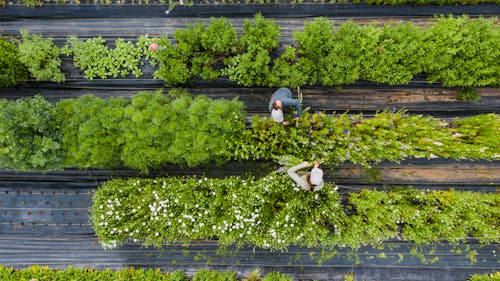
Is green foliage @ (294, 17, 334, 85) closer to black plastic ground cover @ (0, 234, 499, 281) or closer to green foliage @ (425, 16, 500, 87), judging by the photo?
green foliage @ (425, 16, 500, 87)

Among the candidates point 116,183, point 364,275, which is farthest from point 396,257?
point 116,183

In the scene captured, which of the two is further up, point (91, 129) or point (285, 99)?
point (285, 99)

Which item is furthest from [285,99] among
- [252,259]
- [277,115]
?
[252,259]

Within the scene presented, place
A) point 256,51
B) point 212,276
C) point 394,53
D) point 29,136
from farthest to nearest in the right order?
point 212,276, point 256,51, point 394,53, point 29,136

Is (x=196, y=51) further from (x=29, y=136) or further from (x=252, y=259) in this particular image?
(x=252, y=259)

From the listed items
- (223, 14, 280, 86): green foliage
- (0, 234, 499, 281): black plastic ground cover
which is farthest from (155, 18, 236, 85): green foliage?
(0, 234, 499, 281): black plastic ground cover

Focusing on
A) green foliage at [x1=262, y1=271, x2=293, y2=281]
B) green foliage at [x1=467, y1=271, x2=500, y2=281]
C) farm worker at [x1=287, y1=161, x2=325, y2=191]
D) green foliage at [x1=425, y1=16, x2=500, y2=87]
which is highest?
green foliage at [x1=425, y1=16, x2=500, y2=87]

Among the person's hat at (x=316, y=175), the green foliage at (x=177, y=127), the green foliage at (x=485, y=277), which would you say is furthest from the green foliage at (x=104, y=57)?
the green foliage at (x=485, y=277)
